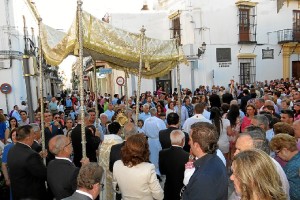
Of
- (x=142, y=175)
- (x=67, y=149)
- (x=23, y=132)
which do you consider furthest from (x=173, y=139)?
(x=23, y=132)

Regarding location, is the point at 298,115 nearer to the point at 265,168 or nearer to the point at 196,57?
the point at 265,168

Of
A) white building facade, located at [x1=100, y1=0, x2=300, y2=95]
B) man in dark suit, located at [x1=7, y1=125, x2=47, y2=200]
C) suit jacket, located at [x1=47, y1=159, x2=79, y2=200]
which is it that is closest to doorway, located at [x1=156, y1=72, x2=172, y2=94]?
white building facade, located at [x1=100, y1=0, x2=300, y2=95]

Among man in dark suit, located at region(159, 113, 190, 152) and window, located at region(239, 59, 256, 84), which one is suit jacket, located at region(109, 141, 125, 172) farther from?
window, located at region(239, 59, 256, 84)

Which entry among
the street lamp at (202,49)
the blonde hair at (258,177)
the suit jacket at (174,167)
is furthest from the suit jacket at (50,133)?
the street lamp at (202,49)

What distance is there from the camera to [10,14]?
16.7 meters

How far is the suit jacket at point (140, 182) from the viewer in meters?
3.29

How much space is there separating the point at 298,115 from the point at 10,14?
15632 mm

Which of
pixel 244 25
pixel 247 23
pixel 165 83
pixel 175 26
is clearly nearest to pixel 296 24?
pixel 247 23

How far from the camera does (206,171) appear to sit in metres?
2.66

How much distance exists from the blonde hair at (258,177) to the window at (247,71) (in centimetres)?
2011

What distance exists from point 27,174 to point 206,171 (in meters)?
2.28

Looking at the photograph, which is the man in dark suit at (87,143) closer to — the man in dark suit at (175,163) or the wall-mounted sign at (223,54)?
the man in dark suit at (175,163)

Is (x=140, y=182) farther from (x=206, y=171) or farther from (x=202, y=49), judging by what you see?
(x=202, y=49)

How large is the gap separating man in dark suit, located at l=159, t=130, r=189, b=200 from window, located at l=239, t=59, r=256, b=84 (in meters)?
A: 18.3
